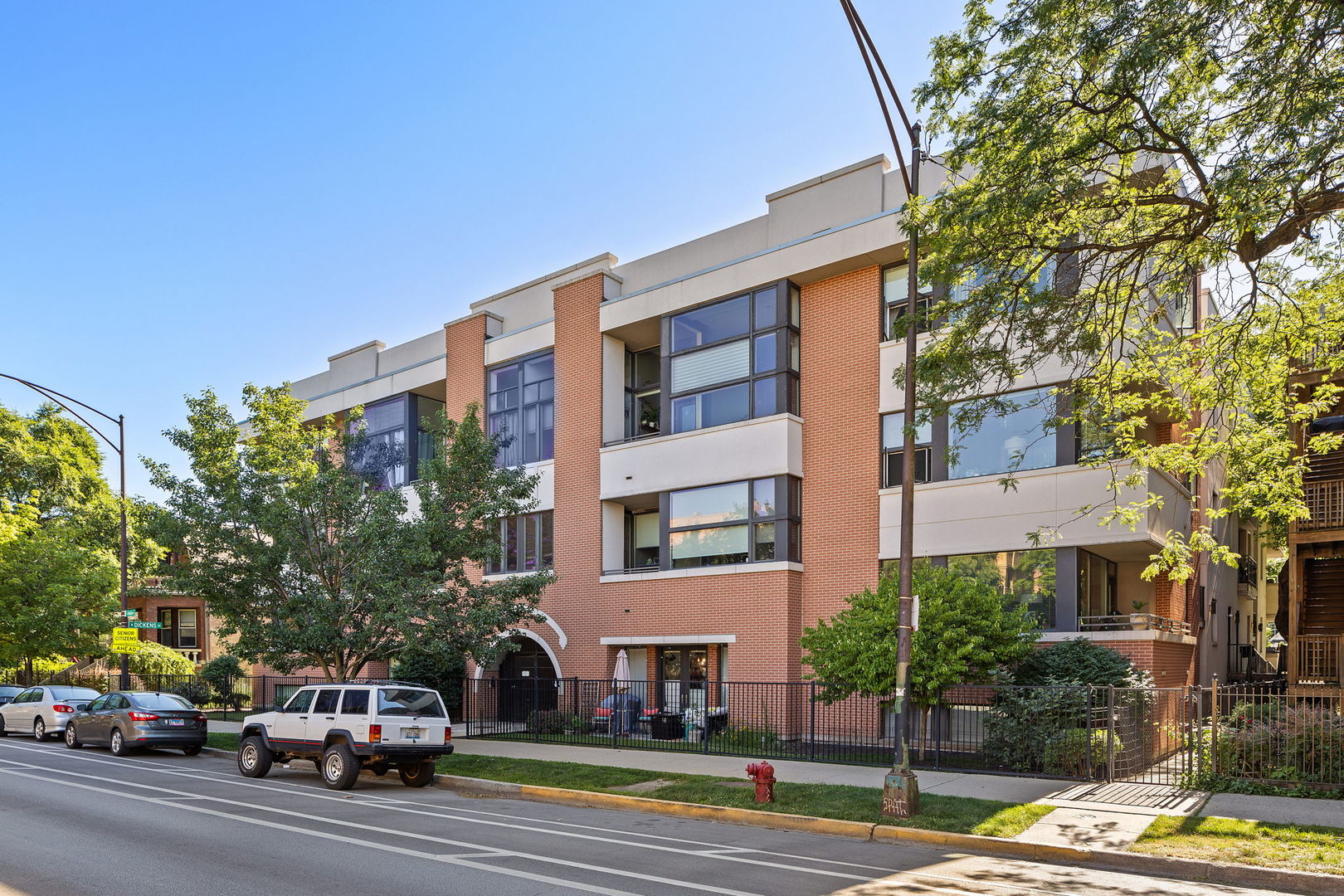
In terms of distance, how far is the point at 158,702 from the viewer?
22703mm

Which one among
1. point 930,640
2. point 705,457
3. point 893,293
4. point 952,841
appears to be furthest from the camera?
point 705,457

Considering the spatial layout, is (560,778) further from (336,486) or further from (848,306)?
(848,306)

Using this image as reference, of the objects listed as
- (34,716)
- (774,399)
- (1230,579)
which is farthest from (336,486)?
(1230,579)

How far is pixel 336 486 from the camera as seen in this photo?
22000mm

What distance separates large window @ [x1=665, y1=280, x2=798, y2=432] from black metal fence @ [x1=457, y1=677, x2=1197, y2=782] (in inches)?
261

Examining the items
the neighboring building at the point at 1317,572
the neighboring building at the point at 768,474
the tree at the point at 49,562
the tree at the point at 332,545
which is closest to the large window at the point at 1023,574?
the neighboring building at the point at 768,474

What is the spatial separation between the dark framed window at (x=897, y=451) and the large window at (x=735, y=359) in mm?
2410

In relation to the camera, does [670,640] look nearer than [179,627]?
Yes

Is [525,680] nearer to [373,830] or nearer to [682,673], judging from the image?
[682,673]

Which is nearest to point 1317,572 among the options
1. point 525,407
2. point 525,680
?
point 525,680

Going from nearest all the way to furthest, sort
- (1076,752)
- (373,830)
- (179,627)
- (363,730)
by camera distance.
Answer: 1. (373,830)
2. (1076,752)
3. (363,730)
4. (179,627)

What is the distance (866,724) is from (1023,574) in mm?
4489

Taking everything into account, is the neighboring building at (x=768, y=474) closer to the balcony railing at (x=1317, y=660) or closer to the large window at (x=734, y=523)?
the large window at (x=734, y=523)

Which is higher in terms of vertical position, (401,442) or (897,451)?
(401,442)
